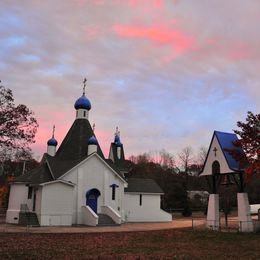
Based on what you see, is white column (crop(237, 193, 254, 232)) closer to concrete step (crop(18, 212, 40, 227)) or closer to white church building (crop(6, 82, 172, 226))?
white church building (crop(6, 82, 172, 226))

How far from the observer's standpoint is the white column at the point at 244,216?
2280 centimetres

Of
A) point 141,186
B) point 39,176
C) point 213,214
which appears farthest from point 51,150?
point 213,214

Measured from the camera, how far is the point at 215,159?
25.5m

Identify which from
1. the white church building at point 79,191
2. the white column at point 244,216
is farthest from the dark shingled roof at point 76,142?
the white column at point 244,216

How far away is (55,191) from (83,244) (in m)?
14.2

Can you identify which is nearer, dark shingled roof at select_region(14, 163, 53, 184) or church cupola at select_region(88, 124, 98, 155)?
dark shingled roof at select_region(14, 163, 53, 184)

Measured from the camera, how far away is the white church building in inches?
1179

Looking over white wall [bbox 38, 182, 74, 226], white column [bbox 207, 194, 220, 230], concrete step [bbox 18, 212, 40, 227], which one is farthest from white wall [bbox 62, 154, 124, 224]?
white column [bbox 207, 194, 220, 230]

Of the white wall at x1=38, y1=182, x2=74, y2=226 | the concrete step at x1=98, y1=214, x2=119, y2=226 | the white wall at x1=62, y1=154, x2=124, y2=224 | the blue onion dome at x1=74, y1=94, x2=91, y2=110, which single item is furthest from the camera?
the blue onion dome at x1=74, y1=94, x2=91, y2=110

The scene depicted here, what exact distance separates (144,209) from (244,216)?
18.6m

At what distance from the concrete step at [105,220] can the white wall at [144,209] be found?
22.0 feet

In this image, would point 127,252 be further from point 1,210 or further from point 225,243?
point 1,210

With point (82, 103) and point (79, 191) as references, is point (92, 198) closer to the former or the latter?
point (79, 191)

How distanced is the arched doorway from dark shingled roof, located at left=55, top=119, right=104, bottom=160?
4.30m
